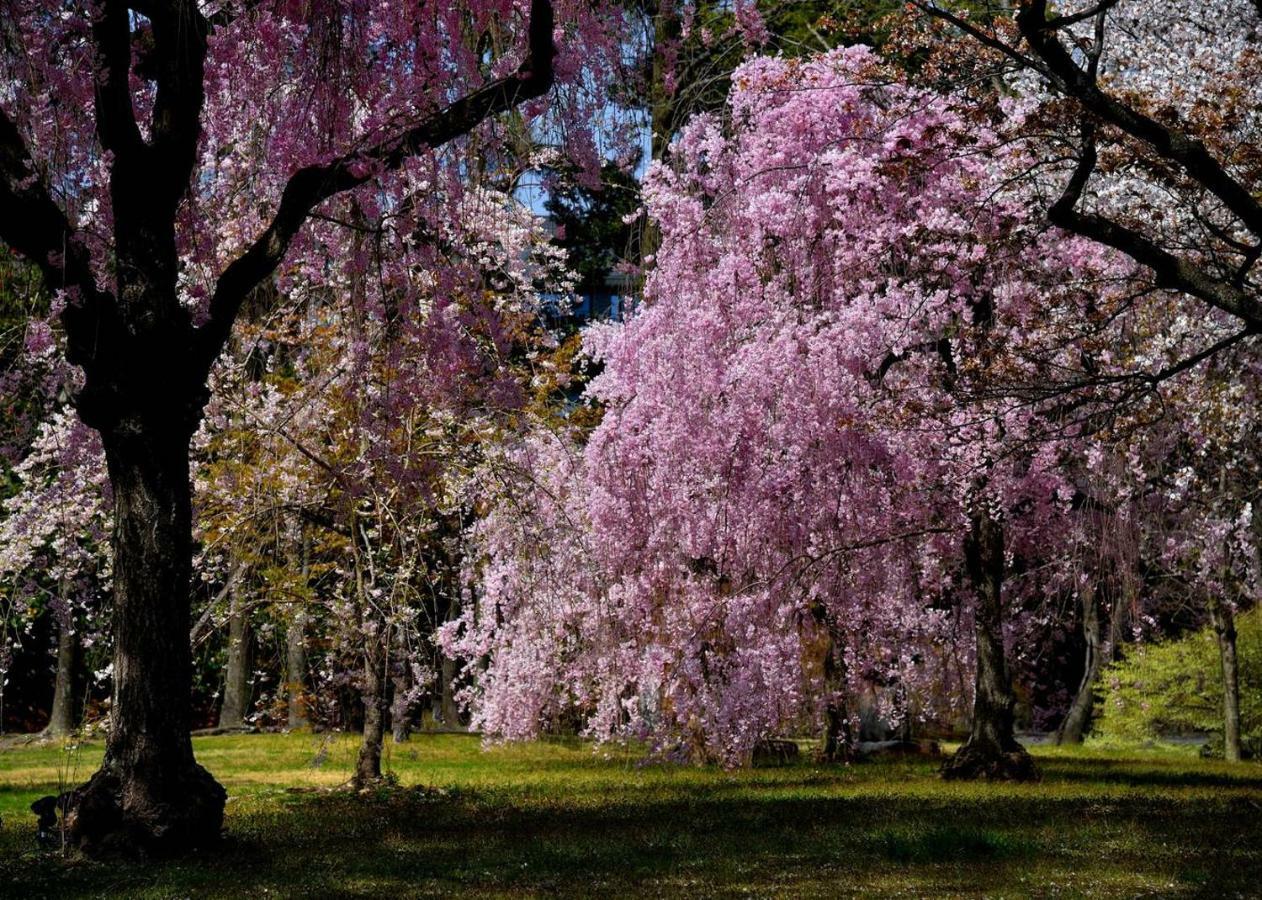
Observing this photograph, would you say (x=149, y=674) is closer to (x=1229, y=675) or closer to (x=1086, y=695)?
(x=1229, y=675)

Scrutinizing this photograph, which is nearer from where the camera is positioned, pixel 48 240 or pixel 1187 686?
pixel 48 240

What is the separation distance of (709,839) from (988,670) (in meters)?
8.20

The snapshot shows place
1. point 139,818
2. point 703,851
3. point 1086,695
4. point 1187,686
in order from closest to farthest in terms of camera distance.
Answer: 1. point 139,818
2. point 703,851
3. point 1187,686
4. point 1086,695

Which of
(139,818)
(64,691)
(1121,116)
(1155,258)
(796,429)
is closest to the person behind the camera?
(1121,116)

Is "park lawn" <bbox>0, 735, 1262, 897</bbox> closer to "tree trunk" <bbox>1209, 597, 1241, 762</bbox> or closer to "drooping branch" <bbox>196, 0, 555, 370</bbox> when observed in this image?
"tree trunk" <bbox>1209, 597, 1241, 762</bbox>

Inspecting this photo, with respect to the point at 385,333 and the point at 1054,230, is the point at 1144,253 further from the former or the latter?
the point at 1054,230

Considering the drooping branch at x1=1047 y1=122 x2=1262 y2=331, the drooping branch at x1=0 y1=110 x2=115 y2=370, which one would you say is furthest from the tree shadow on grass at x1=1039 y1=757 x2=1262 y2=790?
the drooping branch at x1=0 y1=110 x2=115 y2=370

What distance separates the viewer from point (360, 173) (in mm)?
9617

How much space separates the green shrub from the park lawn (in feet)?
16.9

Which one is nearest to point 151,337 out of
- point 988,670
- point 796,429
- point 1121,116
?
point 1121,116

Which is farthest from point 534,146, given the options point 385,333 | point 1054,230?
point 1054,230

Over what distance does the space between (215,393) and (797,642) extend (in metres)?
7.48

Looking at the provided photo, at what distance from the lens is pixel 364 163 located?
9570 mm

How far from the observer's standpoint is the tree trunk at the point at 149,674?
9.35 meters
